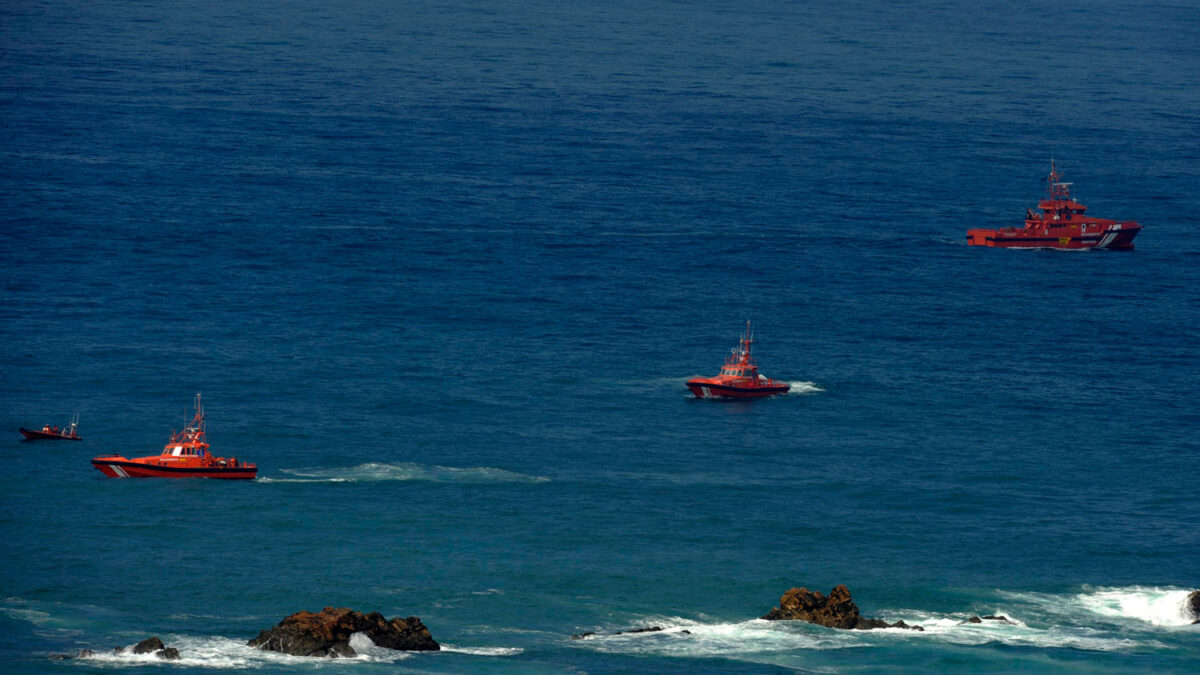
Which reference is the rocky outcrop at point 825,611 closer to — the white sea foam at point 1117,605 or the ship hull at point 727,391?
the white sea foam at point 1117,605

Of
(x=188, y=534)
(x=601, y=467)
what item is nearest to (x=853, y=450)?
(x=601, y=467)

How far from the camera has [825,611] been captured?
409 feet

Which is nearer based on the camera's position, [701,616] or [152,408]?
[701,616]

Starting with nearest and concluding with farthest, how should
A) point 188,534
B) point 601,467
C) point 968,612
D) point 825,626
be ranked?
1. point 825,626
2. point 968,612
3. point 188,534
4. point 601,467

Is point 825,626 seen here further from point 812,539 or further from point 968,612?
point 812,539

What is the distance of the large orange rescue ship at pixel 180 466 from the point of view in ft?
523

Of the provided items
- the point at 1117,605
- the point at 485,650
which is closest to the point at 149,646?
the point at 485,650

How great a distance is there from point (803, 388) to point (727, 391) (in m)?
8.86

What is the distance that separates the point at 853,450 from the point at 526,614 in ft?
187

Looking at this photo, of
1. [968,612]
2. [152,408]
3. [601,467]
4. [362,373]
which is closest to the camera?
[968,612]

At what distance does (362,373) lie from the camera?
196750mm

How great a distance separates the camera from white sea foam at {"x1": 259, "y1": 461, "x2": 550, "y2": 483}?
162 metres

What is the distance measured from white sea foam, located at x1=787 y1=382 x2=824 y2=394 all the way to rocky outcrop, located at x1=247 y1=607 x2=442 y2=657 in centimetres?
8519

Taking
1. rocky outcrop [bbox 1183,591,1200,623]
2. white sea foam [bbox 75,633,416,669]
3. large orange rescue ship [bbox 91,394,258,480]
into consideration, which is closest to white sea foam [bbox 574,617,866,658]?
white sea foam [bbox 75,633,416,669]
